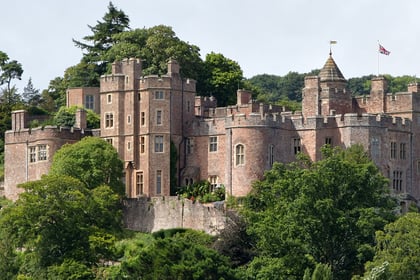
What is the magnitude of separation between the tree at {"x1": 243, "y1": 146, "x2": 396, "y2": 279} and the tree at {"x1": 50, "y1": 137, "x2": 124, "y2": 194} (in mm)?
11046

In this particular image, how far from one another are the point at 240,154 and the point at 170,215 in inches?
208

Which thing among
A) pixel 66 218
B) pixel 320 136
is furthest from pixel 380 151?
pixel 66 218

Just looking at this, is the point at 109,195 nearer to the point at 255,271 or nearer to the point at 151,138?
the point at 151,138

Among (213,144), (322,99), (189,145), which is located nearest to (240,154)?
(213,144)

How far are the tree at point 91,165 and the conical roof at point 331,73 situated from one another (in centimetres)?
1464

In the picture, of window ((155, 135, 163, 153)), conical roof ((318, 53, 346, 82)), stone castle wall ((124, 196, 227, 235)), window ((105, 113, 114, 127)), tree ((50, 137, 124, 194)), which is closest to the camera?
stone castle wall ((124, 196, 227, 235))

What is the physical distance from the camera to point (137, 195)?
94500 mm

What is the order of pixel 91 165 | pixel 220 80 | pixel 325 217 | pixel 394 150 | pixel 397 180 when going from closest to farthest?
pixel 325 217, pixel 91 165, pixel 394 150, pixel 397 180, pixel 220 80

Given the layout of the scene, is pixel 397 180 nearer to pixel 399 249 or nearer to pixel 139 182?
pixel 139 182

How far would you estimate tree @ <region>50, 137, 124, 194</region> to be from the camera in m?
92.5

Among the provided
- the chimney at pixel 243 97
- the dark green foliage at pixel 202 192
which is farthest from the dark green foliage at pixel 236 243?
the chimney at pixel 243 97

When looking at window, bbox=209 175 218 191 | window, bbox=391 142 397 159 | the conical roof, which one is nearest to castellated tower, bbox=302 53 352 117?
the conical roof

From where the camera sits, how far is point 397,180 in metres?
93.6

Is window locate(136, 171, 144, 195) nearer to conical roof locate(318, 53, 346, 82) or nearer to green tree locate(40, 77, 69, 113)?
conical roof locate(318, 53, 346, 82)
